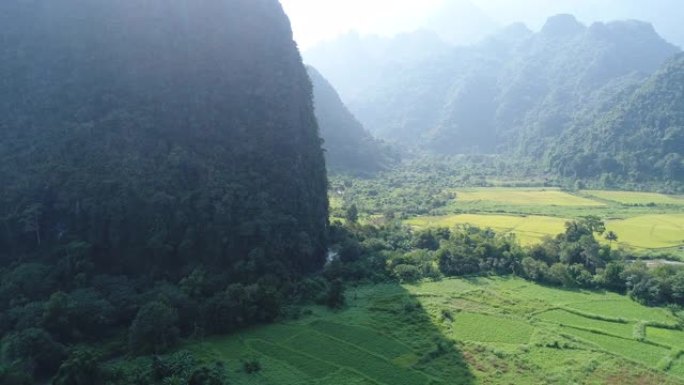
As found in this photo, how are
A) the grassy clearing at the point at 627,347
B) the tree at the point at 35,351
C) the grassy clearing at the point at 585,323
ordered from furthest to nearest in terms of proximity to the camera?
1. the grassy clearing at the point at 585,323
2. the grassy clearing at the point at 627,347
3. the tree at the point at 35,351

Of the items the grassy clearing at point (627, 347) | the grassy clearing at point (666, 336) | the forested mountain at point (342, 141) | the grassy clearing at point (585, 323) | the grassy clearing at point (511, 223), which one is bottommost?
the grassy clearing at point (627, 347)

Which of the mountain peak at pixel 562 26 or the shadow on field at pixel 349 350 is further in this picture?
the mountain peak at pixel 562 26

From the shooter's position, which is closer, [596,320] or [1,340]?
[1,340]

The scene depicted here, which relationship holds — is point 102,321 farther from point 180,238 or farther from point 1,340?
point 180,238

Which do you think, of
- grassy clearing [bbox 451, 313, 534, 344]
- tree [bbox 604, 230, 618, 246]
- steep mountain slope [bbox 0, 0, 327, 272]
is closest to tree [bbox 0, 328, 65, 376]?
steep mountain slope [bbox 0, 0, 327, 272]

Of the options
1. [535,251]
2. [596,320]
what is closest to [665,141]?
[535,251]

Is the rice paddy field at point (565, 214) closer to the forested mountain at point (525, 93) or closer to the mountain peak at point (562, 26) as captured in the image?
the forested mountain at point (525, 93)

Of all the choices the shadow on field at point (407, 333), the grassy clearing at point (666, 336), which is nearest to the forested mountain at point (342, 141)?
the shadow on field at point (407, 333)
